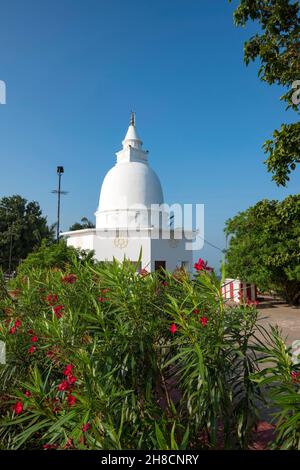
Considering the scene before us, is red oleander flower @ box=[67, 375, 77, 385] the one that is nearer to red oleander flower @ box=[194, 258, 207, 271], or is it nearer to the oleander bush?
the oleander bush

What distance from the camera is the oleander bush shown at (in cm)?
204

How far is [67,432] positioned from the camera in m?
2.09

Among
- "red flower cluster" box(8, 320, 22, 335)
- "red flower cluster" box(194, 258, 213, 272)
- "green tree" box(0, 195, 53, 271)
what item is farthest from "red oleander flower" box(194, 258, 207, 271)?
"green tree" box(0, 195, 53, 271)

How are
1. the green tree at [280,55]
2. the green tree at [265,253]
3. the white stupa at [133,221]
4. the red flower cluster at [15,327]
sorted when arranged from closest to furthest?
the red flower cluster at [15,327] < the green tree at [280,55] < the green tree at [265,253] < the white stupa at [133,221]

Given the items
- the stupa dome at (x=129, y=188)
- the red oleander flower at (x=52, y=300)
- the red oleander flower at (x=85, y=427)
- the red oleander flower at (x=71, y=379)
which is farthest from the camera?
the stupa dome at (x=129, y=188)

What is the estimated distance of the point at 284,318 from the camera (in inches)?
406

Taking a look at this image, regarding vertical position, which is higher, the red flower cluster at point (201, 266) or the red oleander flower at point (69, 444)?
the red flower cluster at point (201, 266)

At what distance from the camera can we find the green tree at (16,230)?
1053 inches

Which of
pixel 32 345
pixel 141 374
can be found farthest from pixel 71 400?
pixel 32 345

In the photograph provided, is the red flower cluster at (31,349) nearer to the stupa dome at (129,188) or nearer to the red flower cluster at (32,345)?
the red flower cluster at (32,345)

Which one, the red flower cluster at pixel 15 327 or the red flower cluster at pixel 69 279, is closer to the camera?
the red flower cluster at pixel 15 327

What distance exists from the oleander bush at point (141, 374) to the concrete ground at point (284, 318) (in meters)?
5.50

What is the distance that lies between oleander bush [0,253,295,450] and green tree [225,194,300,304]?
776 centimetres

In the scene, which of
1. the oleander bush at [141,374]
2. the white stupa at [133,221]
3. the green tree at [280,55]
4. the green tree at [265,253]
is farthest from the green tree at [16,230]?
the oleander bush at [141,374]
